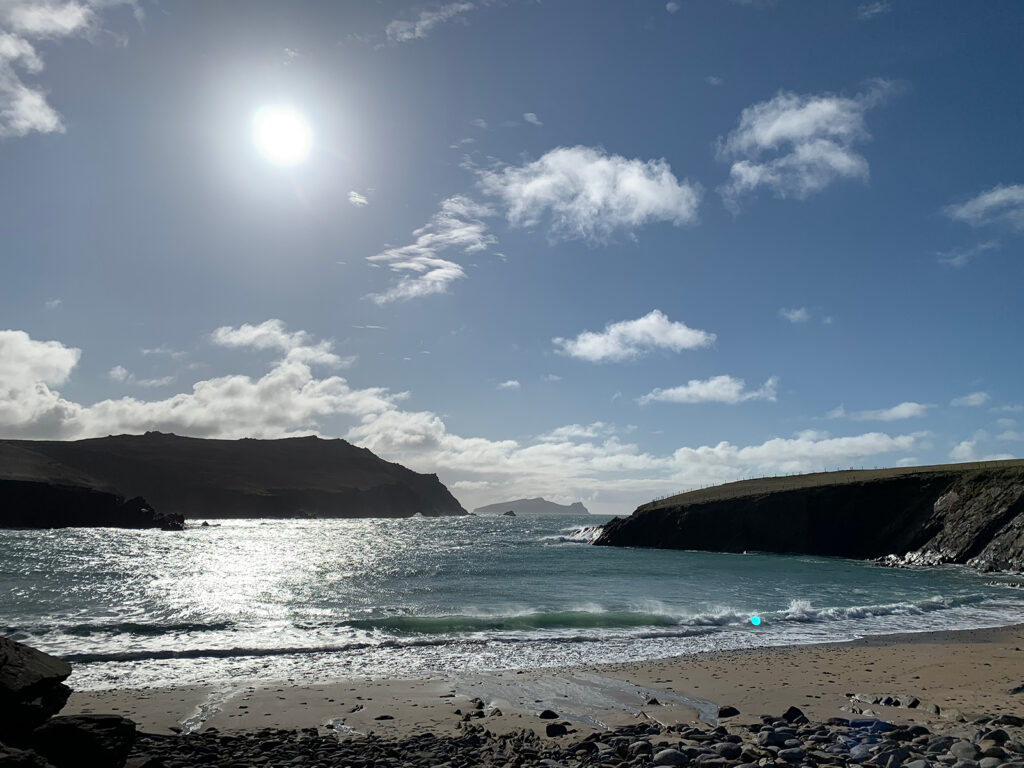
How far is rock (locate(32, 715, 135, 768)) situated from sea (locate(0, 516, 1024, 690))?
30.8 feet

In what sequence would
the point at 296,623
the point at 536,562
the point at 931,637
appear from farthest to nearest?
the point at 536,562 → the point at 296,623 → the point at 931,637

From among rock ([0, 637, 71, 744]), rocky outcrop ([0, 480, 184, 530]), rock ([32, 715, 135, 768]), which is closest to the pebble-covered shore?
rock ([32, 715, 135, 768])

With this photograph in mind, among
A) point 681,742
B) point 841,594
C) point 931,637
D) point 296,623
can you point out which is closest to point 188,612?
point 296,623

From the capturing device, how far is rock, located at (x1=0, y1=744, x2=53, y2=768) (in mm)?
7709

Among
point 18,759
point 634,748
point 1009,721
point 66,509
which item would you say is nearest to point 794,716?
point 1009,721

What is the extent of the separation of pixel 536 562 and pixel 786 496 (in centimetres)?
5195

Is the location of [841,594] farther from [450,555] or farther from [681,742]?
[450,555]

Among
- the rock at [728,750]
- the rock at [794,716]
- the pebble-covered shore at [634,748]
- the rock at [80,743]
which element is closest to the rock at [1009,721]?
the pebble-covered shore at [634,748]

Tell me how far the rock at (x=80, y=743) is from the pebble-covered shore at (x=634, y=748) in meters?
0.67

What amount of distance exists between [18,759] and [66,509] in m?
193

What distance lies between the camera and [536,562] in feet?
226

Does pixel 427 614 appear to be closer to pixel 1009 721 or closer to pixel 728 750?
pixel 728 750

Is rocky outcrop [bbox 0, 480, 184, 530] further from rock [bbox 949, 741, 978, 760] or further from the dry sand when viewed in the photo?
rock [bbox 949, 741, 978, 760]

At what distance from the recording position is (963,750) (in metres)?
11.4
